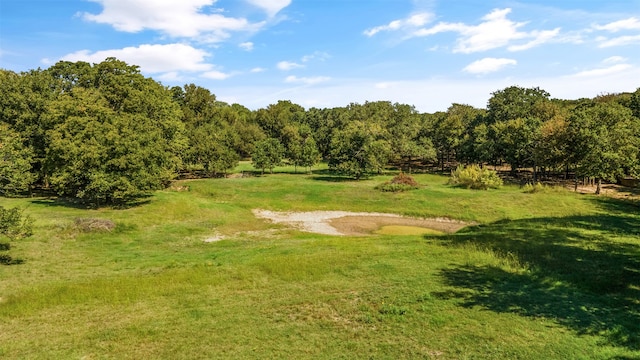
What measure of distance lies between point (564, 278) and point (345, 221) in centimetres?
2880

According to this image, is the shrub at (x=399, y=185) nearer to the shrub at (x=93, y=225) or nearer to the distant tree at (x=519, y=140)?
the distant tree at (x=519, y=140)

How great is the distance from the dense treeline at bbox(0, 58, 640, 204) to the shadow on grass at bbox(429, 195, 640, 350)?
31.6 meters

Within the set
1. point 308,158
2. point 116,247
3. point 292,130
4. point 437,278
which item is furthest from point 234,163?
point 437,278

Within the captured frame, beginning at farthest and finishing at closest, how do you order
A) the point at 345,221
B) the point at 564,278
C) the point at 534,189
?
1. the point at 534,189
2. the point at 345,221
3. the point at 564,278

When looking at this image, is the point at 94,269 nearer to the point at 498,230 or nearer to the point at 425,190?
the point at 498,230

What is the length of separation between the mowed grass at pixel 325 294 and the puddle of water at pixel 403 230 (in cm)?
676

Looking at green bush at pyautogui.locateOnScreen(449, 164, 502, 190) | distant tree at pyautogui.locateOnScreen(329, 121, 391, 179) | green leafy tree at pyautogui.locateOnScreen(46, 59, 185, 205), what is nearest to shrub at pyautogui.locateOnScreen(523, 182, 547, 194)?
green bush at pyautogui.locateOnScreen(449, 164, 502, 190)

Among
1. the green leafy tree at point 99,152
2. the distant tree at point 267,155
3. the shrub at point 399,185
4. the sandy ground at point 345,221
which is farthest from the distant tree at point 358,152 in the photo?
the green leafy tree at point 99,152

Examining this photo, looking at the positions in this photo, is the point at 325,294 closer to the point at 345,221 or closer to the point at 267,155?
the point at 345,221

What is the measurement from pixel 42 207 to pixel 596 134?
262ft

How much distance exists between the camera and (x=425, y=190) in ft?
201

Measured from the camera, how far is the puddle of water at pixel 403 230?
4300cm

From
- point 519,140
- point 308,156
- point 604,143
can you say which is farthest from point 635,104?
point 308,156

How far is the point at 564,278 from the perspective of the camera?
21984 millimetres
